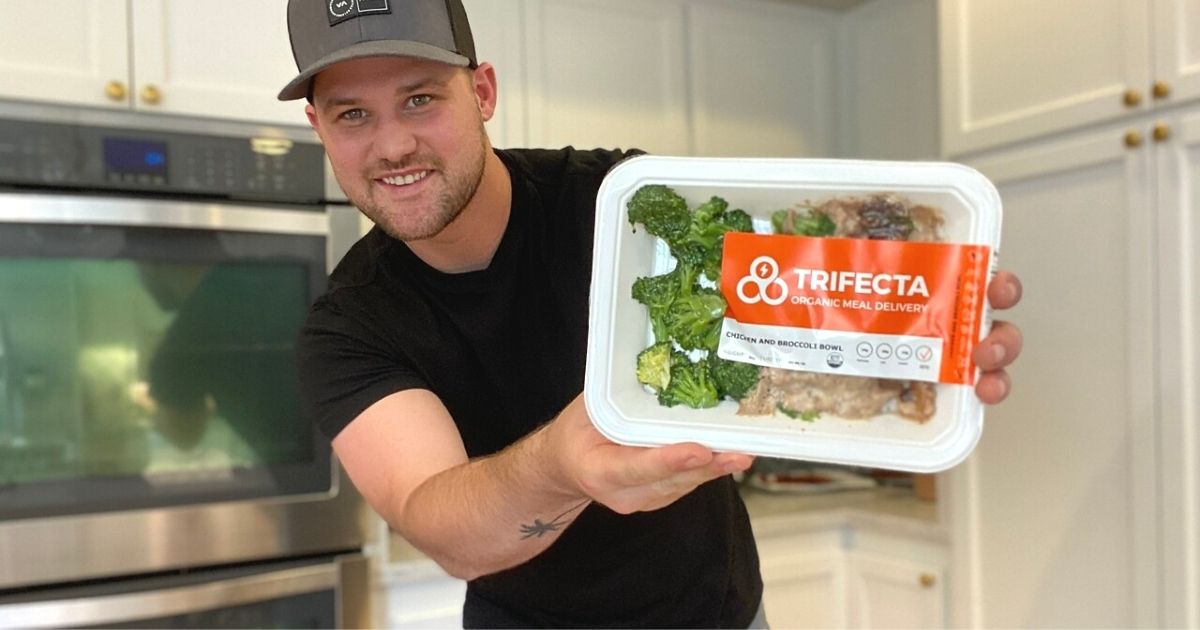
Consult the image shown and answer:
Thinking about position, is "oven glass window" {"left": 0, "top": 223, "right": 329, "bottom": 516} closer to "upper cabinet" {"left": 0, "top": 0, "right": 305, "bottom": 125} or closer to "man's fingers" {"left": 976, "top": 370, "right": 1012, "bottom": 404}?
"upper cabinet" {"left": 0, "top": 0, "right": 305, "bottom": 125}

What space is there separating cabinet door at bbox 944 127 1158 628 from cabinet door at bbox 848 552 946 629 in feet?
0.46

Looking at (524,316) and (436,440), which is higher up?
(524,316)

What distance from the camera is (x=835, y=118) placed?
2.61m

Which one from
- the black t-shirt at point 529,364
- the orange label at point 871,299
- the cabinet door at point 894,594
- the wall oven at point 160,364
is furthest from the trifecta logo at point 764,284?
the cabinet door at point 894,594

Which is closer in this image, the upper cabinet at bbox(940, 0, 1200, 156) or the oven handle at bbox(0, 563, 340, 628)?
the oven handle at bbox(0, 563, 340, 628)

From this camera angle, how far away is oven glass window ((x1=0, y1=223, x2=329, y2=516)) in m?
1.45

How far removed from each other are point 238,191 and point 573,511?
40.8 inches

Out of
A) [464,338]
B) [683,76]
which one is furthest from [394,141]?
[683,76]

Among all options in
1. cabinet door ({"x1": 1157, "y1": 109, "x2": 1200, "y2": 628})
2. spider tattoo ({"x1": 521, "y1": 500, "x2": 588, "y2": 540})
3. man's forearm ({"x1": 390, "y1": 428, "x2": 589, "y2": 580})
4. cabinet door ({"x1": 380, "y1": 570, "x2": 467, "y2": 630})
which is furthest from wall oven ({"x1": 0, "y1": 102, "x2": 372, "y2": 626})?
cabinet door ({"x1": 1157, "y1": 109, "x2": 1200, "y2": 628})

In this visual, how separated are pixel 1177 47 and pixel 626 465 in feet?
4.49

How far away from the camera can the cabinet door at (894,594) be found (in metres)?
2.01

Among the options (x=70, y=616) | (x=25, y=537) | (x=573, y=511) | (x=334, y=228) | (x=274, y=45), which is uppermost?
(x=274, y=45)

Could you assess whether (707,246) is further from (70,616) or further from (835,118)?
(835,118)

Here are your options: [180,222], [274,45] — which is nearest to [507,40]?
[274,45]
